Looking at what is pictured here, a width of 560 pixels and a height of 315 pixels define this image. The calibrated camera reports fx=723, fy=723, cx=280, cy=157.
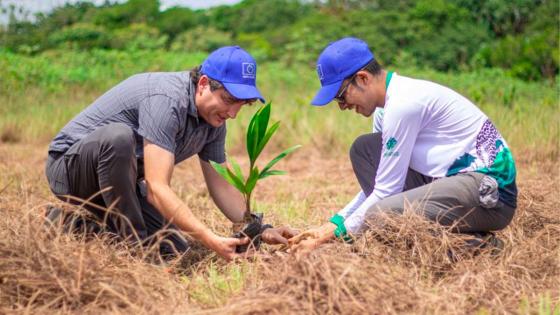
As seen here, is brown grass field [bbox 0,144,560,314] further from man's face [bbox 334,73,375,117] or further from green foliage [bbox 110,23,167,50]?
green foliage [bbox 110,23,167,50]

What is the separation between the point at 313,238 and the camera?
3051mm

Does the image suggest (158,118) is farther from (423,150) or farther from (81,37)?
(81,37)

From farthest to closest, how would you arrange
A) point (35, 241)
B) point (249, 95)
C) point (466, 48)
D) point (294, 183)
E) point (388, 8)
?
point (388, 8)
point (466, 48)
point (294, 183)
point (249, 95)
point (35, 241)

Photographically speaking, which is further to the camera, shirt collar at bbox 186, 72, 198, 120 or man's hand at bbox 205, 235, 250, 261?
shirt collar at bbox 186, 72, 198, 120

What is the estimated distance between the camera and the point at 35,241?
7.96ft

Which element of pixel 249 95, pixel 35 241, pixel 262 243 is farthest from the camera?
pixel 262 243

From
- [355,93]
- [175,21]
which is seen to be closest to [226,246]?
[355,93]

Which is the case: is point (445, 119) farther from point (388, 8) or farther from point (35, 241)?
point (388, 8)

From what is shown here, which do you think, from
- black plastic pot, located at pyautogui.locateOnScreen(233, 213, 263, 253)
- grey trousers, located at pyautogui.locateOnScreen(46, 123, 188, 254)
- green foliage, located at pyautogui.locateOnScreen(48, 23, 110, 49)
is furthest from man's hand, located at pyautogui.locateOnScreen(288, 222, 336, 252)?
green foliage, located at pyautogui.locateOnScreen(48, 23, 110, 49)

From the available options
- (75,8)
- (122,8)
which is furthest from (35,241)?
(122,8)

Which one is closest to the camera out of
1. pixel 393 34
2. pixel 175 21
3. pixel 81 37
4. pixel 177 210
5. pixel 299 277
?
pixel 299 277

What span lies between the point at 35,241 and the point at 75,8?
18637 mm

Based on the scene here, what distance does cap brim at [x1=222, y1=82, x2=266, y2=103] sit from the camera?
2.96 metres

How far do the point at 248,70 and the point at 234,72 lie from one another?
70 mm
